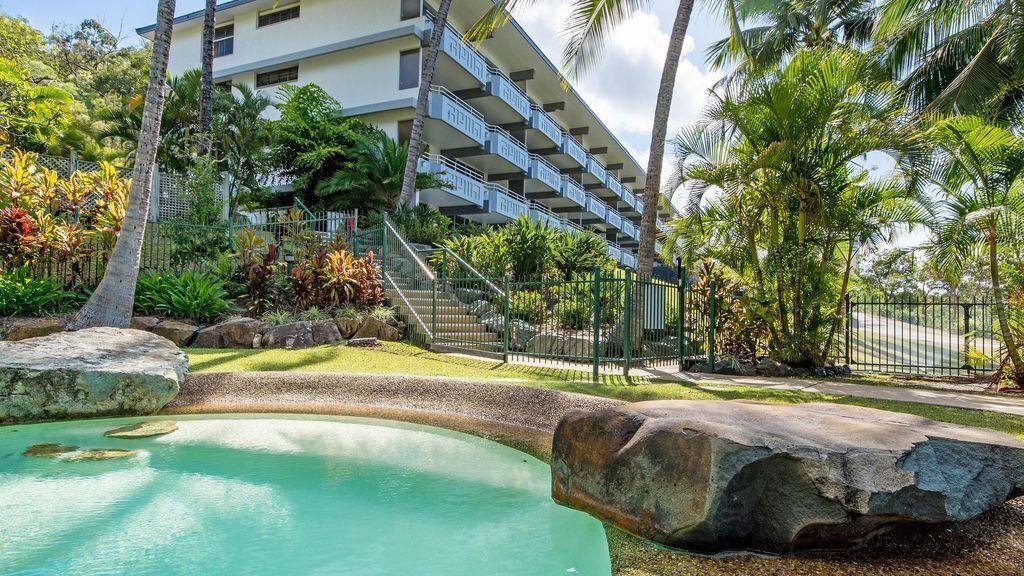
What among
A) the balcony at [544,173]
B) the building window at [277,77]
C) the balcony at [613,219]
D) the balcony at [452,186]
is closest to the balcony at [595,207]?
the balcony at [613,219]

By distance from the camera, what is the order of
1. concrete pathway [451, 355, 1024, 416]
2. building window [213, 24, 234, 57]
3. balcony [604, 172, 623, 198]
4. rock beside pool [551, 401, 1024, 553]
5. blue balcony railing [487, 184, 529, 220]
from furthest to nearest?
1. balcony [604, 172, 623, 198]
2. building window [213, 24, 234, 57]
3. blue balcony railing [487, 184, 529, 220]
4. concrete pathway [451, 355, 1024, 416]
5. rock beside pool [551, 401, 1024, 553]

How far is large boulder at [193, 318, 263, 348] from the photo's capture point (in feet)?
31.3

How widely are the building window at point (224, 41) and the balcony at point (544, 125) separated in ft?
47.7

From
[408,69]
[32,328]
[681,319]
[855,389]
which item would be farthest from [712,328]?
[408,69]

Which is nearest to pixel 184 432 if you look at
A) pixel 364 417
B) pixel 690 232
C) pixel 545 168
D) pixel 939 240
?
pixel 364 417

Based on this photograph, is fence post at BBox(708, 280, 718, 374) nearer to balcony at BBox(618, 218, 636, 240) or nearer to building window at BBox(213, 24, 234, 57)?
building window at BBox(213, 24, 234, 57)

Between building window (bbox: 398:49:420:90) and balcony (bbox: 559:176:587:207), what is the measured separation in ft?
35.9

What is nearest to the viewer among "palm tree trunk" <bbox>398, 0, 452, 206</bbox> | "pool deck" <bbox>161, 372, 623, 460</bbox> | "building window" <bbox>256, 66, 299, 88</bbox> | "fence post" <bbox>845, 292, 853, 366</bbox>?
"pool deck" <bbox>161, 372, 623, 460</bbox>

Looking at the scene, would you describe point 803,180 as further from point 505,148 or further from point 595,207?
point 595,207

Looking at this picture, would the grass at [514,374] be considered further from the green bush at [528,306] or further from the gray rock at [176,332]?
the green bush at [528,306]

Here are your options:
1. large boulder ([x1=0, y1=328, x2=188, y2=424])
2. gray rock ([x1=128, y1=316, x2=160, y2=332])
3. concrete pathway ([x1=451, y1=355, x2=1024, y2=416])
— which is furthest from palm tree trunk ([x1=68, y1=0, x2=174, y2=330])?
→ concrete pathway ([x1=451, y1=355, x2=1024, y2=416])

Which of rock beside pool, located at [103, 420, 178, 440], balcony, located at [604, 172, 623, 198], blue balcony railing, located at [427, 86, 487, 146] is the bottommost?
rock beside pool, located at [103, 420, 178, 440]

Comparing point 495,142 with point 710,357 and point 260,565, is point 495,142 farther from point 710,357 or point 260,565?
point 260,565

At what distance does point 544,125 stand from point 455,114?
804 centimetres
